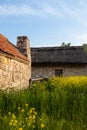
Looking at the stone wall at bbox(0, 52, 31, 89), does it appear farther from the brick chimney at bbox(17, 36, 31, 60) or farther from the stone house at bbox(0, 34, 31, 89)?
the brick chimney at bbox(17, 36, 31, 60)

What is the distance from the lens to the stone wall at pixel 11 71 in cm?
1159

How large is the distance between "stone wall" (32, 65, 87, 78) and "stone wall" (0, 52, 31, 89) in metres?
8.38

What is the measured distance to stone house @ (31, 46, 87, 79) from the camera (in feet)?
83.3

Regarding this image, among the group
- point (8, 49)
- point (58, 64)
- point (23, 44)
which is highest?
point (23, 44)

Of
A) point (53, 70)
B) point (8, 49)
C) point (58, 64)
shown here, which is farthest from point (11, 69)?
point (58, 64)

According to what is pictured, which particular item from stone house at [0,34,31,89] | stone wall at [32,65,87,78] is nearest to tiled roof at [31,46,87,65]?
Answer: stone wall at [32,65,87,78]

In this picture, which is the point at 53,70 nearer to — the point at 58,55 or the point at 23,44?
the point at 58,55

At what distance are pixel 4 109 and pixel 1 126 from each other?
1.89 meters

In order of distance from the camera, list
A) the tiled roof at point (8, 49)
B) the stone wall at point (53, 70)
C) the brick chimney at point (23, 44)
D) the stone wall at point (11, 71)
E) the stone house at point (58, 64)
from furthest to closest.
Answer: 1. the stone house at point (58, 64)
2. the stone wall at point (53, 70)
3. the brick chimney at point (23, 44)
4. the tiled roof at point (8, 49)
5. the stone wall at point (11, 71)

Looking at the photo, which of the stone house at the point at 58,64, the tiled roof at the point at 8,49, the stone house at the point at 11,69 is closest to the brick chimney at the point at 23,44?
the stone house at the point at 11,69

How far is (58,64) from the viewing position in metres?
26.0

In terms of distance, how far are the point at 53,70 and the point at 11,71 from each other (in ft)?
41.5

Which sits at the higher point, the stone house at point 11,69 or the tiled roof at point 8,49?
the tiled roof at point 8,49

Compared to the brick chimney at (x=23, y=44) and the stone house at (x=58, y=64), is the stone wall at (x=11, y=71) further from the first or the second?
the stone house at (x=58, y=64)
